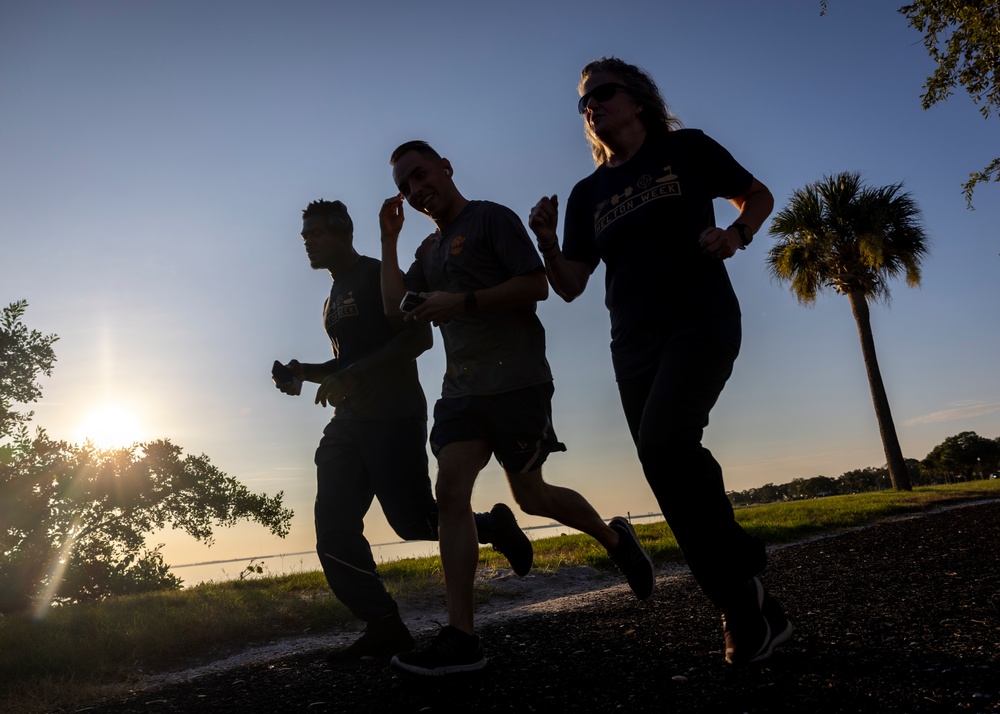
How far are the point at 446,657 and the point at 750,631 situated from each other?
3.96 ft

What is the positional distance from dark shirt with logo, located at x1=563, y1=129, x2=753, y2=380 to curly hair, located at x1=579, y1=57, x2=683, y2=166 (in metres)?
0.15

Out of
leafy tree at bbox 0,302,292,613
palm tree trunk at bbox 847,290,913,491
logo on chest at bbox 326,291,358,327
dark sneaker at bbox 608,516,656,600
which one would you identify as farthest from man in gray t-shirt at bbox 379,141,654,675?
palm tree trunk at bbox 847,290,913,491

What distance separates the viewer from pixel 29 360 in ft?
34.5

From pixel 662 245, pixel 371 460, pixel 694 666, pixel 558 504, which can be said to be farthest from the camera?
pixel 371 460

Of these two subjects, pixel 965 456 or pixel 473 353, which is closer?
pixel 473 353

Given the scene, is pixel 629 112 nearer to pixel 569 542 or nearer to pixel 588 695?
pixel 588 695

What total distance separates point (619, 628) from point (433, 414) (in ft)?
5.06

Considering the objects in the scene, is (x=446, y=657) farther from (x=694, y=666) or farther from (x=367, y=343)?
(x=367, y=343)

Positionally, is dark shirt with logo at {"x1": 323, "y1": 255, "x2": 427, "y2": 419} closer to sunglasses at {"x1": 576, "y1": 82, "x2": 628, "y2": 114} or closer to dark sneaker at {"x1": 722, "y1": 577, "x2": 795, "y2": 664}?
sunglasses at {"x1": 576, "y1": 82, "x2": 628, "y2": 114}

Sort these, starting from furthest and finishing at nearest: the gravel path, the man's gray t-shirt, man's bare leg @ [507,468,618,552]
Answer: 1. man's bare leg @ [507,468,618,552]
2. the man's gray t-shirt
3. the gravel path

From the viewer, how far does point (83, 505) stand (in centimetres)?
980

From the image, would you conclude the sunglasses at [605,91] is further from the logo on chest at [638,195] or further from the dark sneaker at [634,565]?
the dark sneaker at [634,565]

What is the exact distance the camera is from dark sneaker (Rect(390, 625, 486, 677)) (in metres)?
2.85

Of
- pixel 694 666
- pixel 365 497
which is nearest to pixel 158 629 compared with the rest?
pixel 365 497
